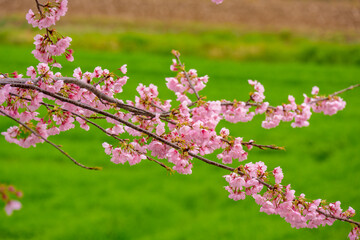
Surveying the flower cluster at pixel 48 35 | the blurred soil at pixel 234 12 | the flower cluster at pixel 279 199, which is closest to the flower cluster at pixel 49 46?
the flower cluster at pixel 48 35

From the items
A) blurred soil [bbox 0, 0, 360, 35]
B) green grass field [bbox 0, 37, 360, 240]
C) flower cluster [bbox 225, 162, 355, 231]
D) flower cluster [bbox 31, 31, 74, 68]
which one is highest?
blurred soil [bbox 0, 0, 360, 35]

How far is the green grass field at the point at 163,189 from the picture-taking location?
14.7 ft

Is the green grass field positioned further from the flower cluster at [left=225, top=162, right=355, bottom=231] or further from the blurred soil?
the blurred soil

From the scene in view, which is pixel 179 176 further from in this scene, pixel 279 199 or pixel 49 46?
pixel 49 46

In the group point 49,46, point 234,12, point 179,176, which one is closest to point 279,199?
point 49,46

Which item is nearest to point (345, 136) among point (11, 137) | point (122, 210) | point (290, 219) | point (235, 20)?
point (122, 210)

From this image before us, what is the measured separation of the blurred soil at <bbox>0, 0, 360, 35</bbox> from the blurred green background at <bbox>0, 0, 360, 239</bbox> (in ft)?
21.4

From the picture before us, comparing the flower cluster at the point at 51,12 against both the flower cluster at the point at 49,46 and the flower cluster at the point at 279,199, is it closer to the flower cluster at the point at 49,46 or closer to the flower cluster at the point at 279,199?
the flower cluster at the point at 49,46

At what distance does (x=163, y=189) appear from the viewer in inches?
216

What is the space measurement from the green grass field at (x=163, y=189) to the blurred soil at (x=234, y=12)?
10783mm

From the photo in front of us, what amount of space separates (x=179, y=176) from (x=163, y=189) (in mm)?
644

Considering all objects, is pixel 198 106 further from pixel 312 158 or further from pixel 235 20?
pixel 235 20

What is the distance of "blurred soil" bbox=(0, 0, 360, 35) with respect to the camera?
18.8 m

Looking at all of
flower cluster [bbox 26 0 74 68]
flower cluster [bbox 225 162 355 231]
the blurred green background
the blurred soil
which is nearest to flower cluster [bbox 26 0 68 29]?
flower cluster [bbox 26 0 74 68]
